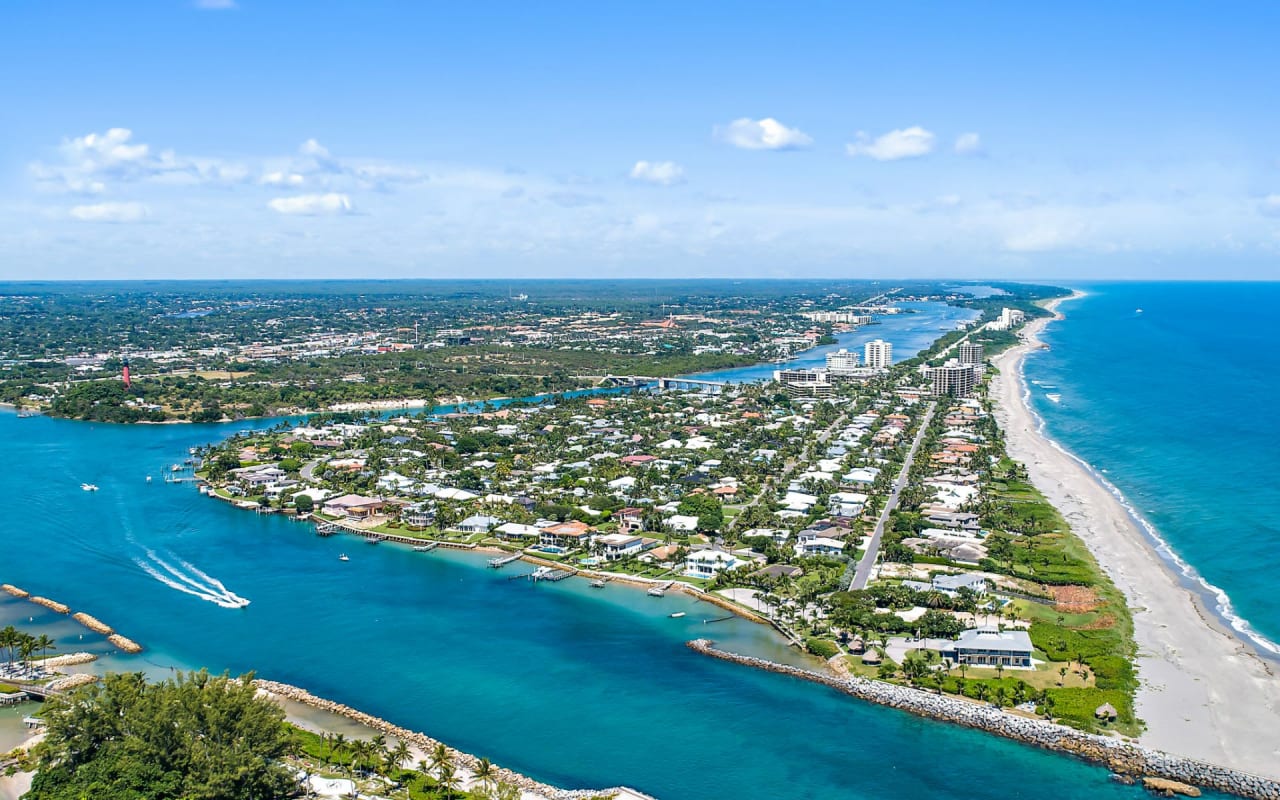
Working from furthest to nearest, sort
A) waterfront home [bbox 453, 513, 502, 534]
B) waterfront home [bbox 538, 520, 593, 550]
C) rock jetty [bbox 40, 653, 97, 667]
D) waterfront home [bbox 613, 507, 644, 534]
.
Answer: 1. waterfront home [bbox 453, 513, 502, 534]
2. waterfront home [bbox 613, 507, 644, 534]
3. waterfront home [bbox 538, 520, 593, 550]
4. rock jetty [bbox 40, 653, 97, 667]

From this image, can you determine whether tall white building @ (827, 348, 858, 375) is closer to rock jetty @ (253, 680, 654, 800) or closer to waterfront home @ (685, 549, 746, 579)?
waterfront home @ (685, 549, 746, 579)

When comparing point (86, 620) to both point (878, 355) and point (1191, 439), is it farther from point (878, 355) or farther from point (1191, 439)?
point (878, 355)

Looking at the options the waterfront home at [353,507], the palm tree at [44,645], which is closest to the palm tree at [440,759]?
the palm tree at [44,645]

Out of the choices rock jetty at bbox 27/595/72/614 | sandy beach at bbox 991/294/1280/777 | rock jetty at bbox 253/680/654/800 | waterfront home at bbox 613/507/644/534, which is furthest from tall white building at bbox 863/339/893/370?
rock jetty at bbox 253/680/654/800

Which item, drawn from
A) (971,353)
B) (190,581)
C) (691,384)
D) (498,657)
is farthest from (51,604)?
(971,353)

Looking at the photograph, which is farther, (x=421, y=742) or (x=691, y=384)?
(x=691, y=384)
